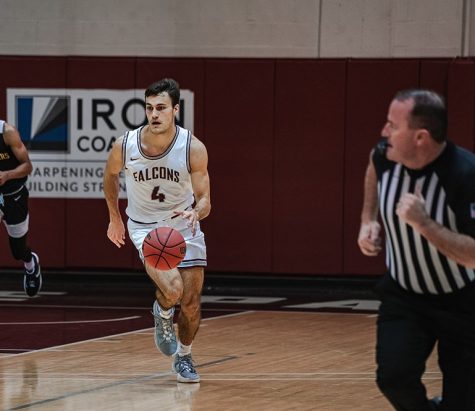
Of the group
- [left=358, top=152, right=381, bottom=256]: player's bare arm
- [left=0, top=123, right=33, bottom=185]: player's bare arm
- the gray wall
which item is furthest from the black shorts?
[left=358, top=152, right=381, bottom=256]: player's bare arm

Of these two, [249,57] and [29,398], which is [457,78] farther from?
[29,398]

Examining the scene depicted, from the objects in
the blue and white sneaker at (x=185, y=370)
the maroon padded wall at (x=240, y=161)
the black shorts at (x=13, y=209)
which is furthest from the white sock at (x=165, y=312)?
the maroon padded wall at (x=240, y=161)

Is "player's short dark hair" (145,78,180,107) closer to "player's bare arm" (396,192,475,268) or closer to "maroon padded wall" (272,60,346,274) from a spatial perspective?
"player's bare arm" (396,192,475,268)

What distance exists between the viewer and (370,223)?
211 inches

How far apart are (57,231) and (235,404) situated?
841 cm

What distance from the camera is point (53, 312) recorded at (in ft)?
42.8

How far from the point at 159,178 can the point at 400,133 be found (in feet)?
12.0

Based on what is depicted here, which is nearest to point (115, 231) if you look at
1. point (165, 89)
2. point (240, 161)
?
point (165, 89)

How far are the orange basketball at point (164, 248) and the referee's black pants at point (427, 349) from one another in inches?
114

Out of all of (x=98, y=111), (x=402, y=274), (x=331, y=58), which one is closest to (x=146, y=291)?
(x=98, y=111)

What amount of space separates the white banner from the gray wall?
596mm

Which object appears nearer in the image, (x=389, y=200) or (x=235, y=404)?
(x=389, y=200)

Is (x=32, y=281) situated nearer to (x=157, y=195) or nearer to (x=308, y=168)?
(x=308, y=168)

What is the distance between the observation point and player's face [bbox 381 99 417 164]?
5094 millimetres
